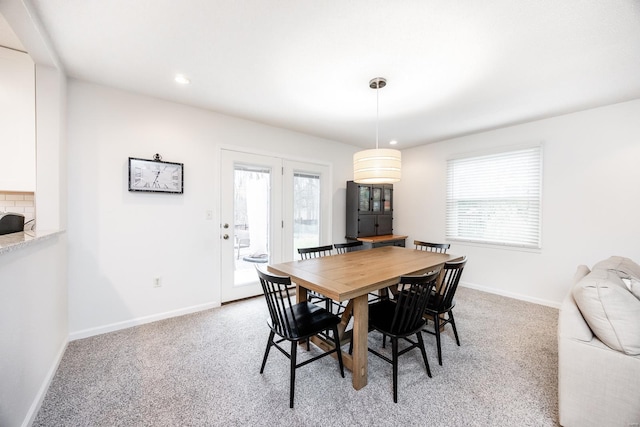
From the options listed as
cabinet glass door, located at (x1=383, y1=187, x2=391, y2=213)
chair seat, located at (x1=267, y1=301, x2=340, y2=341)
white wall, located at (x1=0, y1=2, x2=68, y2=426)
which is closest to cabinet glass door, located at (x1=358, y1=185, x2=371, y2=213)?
cabinet glass door, located at (x1=383, y1=187, x2=391, y2=213)

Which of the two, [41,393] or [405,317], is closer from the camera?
[41,393]

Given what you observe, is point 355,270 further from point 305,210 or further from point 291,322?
point 305,210

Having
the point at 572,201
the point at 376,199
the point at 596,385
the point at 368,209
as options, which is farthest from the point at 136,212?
the point at 572,201

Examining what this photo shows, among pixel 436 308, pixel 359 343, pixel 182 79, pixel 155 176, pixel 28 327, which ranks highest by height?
pixel 182 79

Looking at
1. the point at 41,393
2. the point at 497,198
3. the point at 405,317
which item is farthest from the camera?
the point at 497,198

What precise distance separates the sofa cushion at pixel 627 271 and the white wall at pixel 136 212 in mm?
3585

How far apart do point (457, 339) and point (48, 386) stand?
323cm

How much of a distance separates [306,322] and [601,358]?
65.5 inches

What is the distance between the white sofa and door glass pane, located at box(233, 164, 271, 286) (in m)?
3.16

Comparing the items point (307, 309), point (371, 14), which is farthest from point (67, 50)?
point (307, 309)

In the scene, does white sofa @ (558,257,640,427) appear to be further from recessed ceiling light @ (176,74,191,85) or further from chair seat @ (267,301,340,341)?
recessed ceiling light @ (176,74,191,85)

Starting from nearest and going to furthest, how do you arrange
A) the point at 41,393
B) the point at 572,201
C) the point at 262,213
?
the point at 41,393, the point at 572,201, the point at 262,213

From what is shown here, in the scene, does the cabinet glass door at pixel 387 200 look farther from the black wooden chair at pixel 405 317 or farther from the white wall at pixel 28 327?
the white wall at pixel 28 327

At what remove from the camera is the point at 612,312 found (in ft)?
4.40
